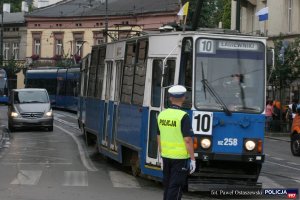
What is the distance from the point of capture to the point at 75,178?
46.3 ft

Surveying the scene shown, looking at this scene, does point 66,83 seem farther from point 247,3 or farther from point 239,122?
point 239,122

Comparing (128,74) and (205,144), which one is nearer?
(205,144)

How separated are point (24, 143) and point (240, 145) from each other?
12.6 metres

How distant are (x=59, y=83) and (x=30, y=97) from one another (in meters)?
20.5

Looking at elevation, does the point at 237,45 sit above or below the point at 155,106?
above

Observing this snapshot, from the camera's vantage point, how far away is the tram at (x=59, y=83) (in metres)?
45.8

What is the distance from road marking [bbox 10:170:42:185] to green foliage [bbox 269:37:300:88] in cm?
2198

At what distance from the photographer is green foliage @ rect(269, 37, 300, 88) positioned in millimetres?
35125

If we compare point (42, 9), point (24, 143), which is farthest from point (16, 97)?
point (42, 9)

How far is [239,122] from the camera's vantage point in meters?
Answer: 12.0

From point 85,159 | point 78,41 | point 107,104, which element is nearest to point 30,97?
point 85,159

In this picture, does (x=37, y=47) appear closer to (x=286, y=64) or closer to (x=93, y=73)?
(x=286, y=64)

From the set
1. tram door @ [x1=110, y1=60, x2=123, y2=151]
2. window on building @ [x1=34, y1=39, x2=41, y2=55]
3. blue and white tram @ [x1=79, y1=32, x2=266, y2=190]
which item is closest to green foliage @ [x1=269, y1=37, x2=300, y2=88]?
tram door @ [x1=110, y1=60, x2=123, y2=151]

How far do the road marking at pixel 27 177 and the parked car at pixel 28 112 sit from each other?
13196 mm
